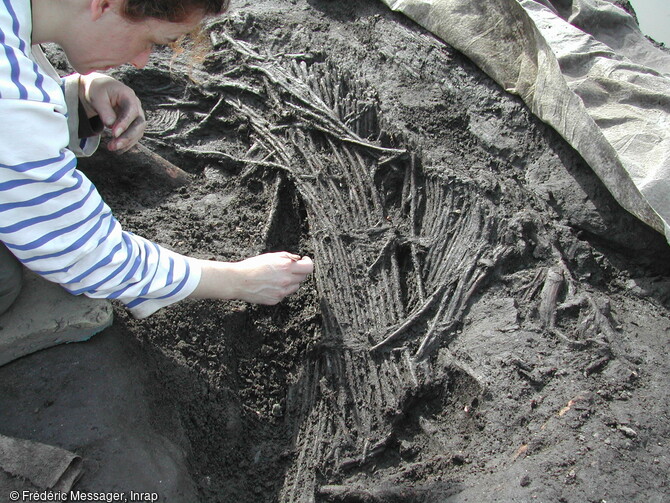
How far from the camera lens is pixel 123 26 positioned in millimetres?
1367

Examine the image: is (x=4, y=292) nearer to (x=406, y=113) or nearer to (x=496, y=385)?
(x=496, y=385)

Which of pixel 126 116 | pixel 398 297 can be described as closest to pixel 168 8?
pixel 126 116

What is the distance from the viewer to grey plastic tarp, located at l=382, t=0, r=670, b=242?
6.79 ft

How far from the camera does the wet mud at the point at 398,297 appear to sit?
1689 mm

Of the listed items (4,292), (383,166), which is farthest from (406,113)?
(4,292)

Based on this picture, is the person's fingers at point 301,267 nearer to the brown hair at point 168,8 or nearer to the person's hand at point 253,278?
the person's hand at point 253,278

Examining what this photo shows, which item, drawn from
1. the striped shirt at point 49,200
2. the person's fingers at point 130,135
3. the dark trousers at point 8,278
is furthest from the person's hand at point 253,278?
the person's fingers at point 130,135

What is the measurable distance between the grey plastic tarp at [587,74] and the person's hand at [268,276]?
→ 4.05ft

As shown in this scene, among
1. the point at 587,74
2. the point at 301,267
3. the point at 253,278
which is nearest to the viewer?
the point at 253,278

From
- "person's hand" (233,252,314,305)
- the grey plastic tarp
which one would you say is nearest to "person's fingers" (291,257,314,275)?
"person's hand" (233,252,314,305)

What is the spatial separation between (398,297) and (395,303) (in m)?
0.03

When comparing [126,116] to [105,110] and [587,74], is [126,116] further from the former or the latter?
[587,74]

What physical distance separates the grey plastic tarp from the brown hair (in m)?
1.55

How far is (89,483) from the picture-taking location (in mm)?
1485
